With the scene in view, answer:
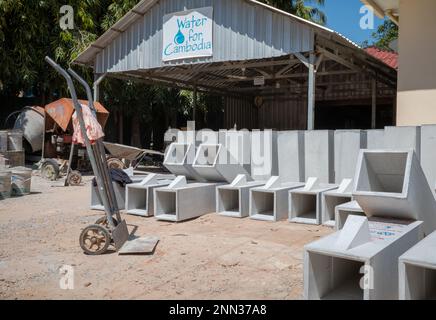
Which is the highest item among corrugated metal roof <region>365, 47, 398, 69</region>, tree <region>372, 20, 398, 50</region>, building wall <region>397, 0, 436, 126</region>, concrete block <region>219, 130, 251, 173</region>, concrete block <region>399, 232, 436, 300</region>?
tree <region>372, 20, 398, 50</region>

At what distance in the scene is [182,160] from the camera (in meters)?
9.12

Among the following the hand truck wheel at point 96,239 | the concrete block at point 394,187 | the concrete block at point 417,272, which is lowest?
the hand truck wheel at point 96,239

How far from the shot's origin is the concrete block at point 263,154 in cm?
857

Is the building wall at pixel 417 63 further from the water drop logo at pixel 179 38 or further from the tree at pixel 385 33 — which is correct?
the tree at pixel 385 33

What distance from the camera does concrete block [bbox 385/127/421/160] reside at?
20.5 ft

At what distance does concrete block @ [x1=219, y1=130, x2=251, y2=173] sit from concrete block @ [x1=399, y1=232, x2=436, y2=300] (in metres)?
5.45

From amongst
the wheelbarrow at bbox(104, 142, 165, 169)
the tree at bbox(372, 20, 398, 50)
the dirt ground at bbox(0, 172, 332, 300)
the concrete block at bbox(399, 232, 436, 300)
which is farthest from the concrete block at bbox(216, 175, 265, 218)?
the tree at bbox(372, 20, 398, 50)

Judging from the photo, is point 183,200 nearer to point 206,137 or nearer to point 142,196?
point 142,196

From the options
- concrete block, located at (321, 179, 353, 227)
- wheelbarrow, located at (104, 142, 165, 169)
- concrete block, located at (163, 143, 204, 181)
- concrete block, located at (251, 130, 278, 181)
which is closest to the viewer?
concrete block, located at (321, 179, 353, 227)

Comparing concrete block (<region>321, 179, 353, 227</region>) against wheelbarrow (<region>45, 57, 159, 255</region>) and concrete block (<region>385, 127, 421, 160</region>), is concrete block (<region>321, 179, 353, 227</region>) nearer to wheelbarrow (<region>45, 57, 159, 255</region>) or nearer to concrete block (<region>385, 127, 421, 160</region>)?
concrete block (<region>385, 127, 421, 160</region>)

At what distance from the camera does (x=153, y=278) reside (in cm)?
442

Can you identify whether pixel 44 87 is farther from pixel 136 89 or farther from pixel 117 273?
pixel 117 273

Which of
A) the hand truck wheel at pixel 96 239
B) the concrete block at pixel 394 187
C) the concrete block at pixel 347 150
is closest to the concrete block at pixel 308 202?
the concrete block at pixel 347 150

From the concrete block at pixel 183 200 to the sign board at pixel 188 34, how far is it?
518cm
